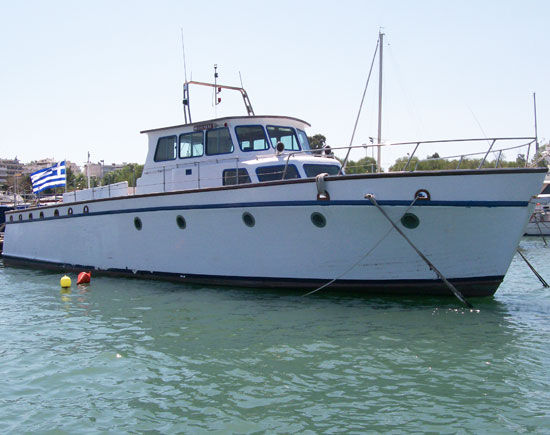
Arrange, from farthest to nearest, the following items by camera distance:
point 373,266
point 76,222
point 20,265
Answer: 1. point 20,265
2. point 76,222
3. point 373,266

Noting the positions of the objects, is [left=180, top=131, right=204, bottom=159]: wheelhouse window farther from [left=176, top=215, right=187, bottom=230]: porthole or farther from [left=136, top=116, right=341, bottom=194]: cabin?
[left=176, top=215, right=187, bottom=230]: porthole

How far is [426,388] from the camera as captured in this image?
6016mm

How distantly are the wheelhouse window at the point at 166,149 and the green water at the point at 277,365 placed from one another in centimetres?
451

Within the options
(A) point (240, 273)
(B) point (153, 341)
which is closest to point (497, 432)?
(B) point (153, 341)

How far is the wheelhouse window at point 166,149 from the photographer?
46.1 feet

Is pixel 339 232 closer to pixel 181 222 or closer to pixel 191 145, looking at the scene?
pixel 181 222

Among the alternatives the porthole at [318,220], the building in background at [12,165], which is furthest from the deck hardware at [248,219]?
the building in background at [12,165]

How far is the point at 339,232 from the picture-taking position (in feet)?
34.0

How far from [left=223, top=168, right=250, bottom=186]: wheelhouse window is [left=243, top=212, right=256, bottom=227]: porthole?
985 millimetres

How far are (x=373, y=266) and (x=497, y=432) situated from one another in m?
5.44

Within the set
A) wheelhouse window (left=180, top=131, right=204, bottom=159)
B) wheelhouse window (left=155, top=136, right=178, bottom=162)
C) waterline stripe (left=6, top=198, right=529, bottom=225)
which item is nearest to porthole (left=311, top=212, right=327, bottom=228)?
waterline stripe (left=6, top=198, right=529, bottom=225)

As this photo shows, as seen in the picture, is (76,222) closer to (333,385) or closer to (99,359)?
(99,359)

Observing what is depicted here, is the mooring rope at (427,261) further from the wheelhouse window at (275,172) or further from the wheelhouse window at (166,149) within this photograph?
the wheelhouse window at (166,149)

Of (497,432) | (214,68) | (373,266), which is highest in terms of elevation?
(214,68)
